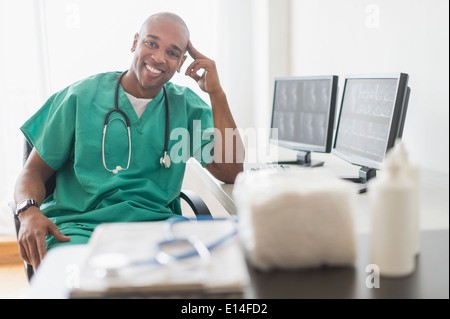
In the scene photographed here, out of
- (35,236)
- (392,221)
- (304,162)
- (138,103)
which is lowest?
(35,236)

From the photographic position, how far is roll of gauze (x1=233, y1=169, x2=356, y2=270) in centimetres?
57

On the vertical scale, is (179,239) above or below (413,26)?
below

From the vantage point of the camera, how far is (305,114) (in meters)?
1.62

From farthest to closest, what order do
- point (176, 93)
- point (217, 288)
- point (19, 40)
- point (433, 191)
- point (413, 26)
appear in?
point (19, 40)
point (176, 93)
point (413, 26)
point (433, 191)
point (217, 288)

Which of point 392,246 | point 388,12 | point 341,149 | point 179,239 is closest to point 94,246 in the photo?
point 179,239

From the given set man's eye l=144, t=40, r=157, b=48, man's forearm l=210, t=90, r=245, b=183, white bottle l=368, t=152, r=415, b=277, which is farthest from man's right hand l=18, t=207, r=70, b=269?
white bottle l=368, t=152, r=415, b=277

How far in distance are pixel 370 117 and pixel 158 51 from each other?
714 mm

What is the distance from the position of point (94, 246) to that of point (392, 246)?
37 centimetres

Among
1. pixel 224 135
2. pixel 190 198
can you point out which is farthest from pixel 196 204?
pixel 224 135

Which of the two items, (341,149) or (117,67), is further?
(117,67)

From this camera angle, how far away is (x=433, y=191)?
107 centimetres

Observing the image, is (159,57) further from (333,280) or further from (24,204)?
(333,280)

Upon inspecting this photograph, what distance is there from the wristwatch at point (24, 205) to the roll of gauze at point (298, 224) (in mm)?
906

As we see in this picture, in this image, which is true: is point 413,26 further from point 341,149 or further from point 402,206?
point 402,206
